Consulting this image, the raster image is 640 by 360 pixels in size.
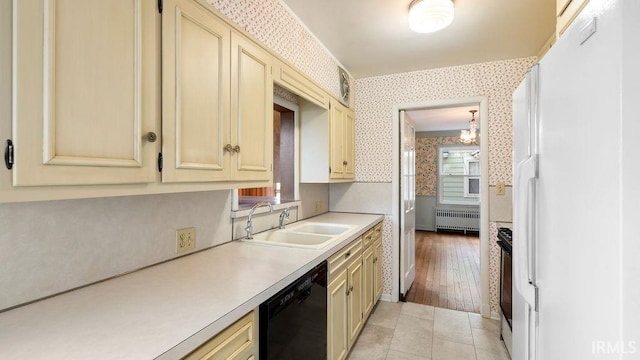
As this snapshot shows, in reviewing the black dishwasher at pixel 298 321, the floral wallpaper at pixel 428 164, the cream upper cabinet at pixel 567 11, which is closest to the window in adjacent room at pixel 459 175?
the floral wallpaper at pixel 428 164

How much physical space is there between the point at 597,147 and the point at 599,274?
0.27 metres

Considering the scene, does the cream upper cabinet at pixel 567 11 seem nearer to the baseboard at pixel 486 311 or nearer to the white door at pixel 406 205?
the white door at pixel 406 205

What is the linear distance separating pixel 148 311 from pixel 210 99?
82cm

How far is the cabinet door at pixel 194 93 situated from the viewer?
1.03 meters

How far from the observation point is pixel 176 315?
86 cm

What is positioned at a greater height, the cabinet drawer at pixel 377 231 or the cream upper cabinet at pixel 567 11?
the cream upper cabinet at pixel 567 11

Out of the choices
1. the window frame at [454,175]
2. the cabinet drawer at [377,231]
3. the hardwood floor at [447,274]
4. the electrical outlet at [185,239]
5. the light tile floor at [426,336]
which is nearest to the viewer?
the electrical outlet at [185,239]

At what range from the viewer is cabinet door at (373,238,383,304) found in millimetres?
2761

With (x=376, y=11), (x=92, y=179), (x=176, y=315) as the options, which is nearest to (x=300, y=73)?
(x=376, y=11)

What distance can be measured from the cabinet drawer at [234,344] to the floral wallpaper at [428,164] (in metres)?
6.85

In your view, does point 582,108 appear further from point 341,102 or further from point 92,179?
point 341,102

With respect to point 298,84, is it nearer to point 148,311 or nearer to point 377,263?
point 148,311

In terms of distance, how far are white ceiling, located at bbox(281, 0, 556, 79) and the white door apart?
70 cm

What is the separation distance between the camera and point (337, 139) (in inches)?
108
